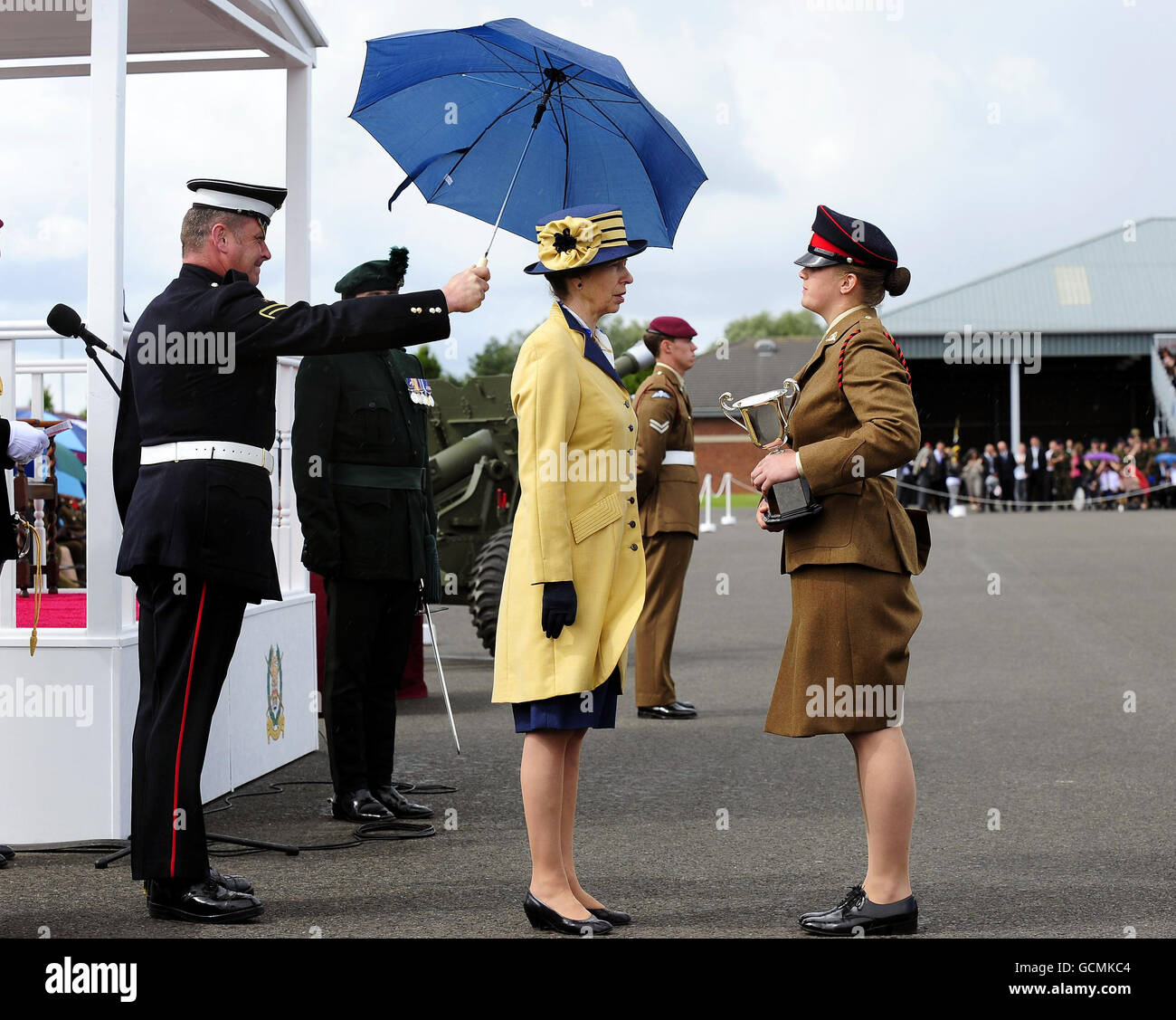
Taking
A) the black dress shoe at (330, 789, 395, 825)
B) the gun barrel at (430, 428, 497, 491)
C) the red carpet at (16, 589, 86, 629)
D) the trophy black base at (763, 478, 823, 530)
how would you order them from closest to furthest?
the trophy black base at (763, 478, 823, 530) < the black dress shoe at (330, 789, 395, 825) < the red carpet at (16, 589, 86, 629) < the gun barrel at (430, 428, 497, 491)

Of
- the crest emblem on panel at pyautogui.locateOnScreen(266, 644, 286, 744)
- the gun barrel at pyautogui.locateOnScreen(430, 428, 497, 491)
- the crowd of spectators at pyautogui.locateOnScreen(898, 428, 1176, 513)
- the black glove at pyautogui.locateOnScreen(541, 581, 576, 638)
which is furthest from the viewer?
the crowd of spectators at pyautogui.locateOnScreen(898, 428, 1176, 513)

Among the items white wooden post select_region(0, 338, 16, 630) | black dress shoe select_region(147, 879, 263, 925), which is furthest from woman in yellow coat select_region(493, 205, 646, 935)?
white wooden post select_region(0, 338, 16, 630)

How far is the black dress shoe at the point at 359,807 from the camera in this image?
19.2ft

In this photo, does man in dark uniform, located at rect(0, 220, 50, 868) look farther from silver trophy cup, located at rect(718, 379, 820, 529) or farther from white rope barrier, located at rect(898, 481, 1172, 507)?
white rope barrier, located at rect(898, 481, 1172, 507)

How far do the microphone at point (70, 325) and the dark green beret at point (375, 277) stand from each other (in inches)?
48.5

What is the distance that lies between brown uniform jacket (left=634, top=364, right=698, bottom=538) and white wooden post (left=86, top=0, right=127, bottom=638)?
3.60 m

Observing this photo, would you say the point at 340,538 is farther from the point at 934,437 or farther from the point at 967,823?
the point at 934,437

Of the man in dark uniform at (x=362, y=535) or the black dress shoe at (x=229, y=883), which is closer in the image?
the black dress shoe at (x=229, y=883)

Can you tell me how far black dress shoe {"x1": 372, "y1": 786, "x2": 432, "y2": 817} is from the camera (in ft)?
19.5

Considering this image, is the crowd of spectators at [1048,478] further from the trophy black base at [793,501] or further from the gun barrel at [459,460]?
the trophy black base at [793,501]

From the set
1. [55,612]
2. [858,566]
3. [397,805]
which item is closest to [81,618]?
[55,612]

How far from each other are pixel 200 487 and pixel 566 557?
3.91 feet

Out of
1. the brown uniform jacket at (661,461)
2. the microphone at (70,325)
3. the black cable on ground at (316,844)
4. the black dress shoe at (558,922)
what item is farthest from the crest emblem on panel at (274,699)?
the black dress shoe at (558,922)
